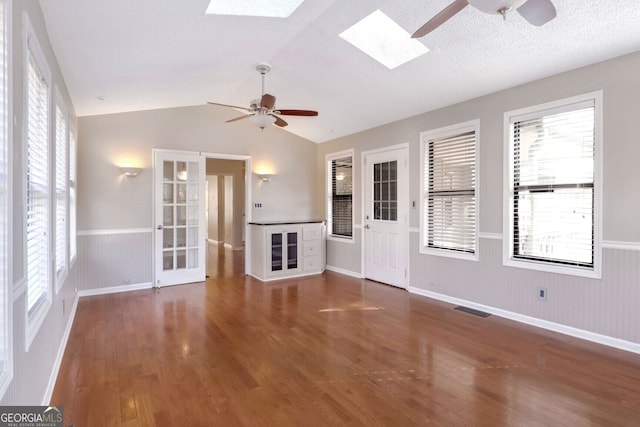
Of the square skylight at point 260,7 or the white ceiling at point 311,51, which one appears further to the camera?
the square skylight at point 260,7

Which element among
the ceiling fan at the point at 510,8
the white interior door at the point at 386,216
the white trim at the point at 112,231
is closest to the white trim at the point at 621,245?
the ceiling fan at the point at 510,8

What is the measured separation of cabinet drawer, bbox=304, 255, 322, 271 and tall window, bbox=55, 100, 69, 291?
3616mm

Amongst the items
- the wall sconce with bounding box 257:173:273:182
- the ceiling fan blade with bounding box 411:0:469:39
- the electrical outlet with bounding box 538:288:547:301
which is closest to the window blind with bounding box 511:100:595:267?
the electrical outlet with bounding box 538:288:547:301

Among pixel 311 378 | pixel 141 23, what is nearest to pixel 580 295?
pixel 311 378

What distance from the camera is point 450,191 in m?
4.50

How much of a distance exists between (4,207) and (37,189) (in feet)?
2.95

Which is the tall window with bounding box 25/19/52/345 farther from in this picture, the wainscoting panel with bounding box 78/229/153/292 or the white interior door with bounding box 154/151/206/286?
the white interior door with bounding box 154/151/206/286

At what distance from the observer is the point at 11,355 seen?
1451mm

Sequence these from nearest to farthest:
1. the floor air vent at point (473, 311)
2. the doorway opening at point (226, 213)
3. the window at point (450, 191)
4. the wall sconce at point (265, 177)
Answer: the floor air vent at point (473, 311) → the window at point (450, 191) → the wall sconce at point (265, 177) → the doorway opening at point (226, 213)

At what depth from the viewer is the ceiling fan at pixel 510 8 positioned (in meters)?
1.72

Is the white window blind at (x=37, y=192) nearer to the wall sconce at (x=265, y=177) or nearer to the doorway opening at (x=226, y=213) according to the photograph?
the wall sconce at (x=265, y=177)

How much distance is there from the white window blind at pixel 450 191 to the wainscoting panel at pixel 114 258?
4.23m

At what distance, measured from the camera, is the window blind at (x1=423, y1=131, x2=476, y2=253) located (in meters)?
4.28

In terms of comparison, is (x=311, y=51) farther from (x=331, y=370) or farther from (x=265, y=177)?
(x=331, y=370)
